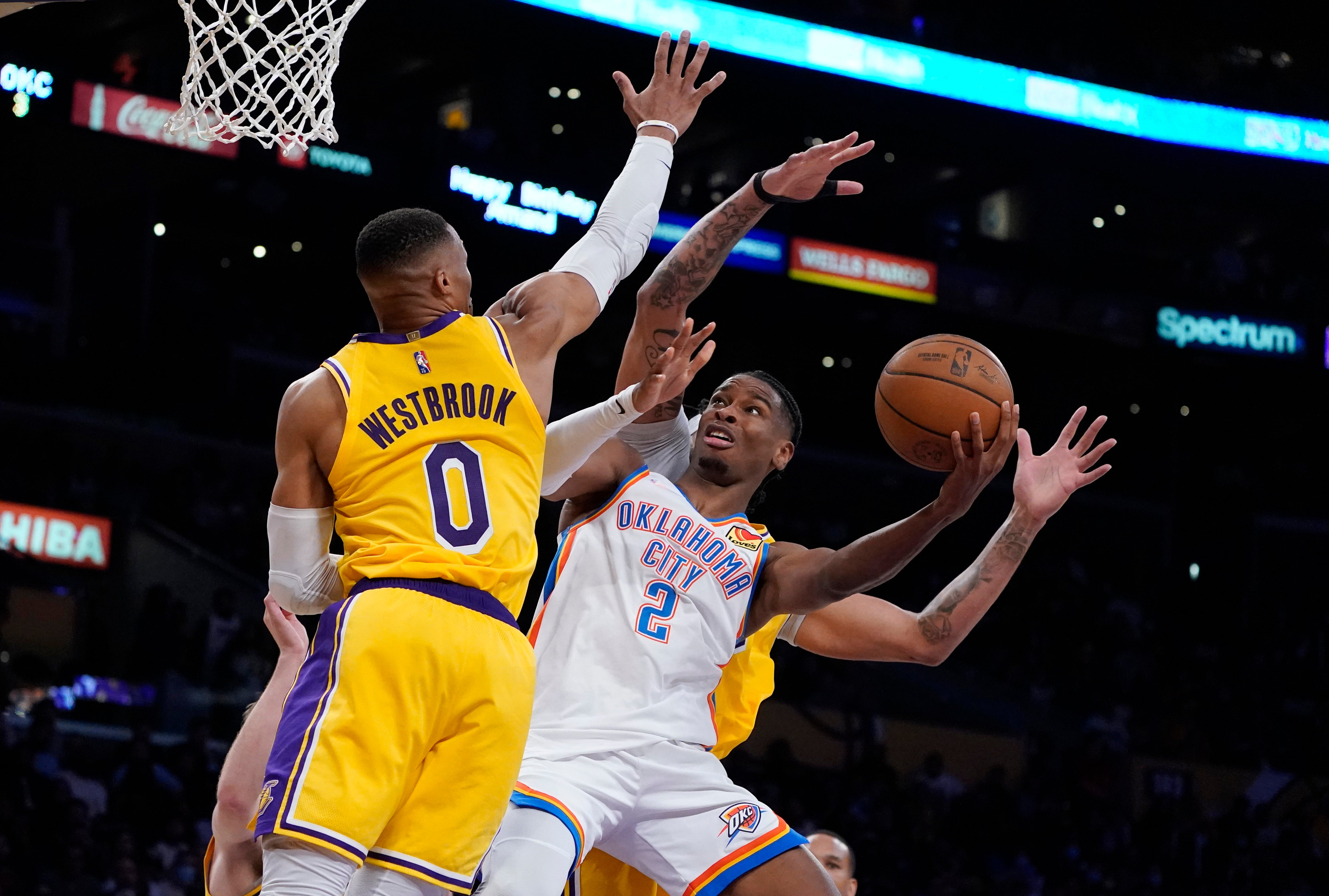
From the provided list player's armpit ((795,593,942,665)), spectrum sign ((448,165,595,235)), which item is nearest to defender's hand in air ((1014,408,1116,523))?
player's armpit ((795,593,942,665))

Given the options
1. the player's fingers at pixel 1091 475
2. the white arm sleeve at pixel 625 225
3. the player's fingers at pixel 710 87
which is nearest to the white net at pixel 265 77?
the white arm sleeve at pixel 625 225

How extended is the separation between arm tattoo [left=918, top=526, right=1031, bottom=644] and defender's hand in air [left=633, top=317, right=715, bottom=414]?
50.4 inches

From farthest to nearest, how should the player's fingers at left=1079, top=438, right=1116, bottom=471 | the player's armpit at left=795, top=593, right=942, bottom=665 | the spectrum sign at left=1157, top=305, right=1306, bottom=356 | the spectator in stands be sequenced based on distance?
Answer: the spectrum sign at left=1157, top=305, right=1306, bottom=356, the spectator in stands, the player's armpit at left=795, top=593, right=942, bottom=665, the player's fingers at left=1079, top=438, right=1116, bottom=471

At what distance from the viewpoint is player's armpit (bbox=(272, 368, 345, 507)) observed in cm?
306

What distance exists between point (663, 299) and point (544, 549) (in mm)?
11035

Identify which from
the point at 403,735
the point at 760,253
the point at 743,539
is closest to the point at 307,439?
the point at 403,735

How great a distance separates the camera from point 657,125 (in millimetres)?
3994

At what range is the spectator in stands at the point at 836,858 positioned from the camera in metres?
5.16

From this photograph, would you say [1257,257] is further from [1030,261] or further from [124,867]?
[124,867]

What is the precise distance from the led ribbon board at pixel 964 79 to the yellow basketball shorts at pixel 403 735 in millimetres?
13609

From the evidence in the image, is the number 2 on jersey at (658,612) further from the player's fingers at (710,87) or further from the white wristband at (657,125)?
the player's fingers at (710,87)

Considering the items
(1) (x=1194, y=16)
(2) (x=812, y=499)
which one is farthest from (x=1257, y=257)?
(2) (x=812, y=499)

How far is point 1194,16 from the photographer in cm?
2298

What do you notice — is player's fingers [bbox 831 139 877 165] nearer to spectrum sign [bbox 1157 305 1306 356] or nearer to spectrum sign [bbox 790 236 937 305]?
spectrum sign [bbox 790 236 937 305]
